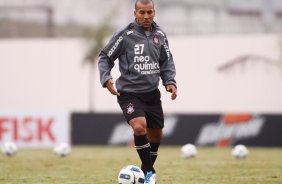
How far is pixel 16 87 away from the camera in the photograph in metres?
52.5

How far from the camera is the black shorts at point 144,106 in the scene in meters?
11.4

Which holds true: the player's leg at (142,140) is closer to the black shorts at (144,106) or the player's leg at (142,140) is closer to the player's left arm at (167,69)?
the black shorts at (144,106)

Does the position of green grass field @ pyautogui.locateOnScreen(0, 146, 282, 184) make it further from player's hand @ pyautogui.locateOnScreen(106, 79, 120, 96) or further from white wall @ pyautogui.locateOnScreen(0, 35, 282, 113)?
white wall @ pyautogui.locateOnScreen(0, 35, 282, 113)

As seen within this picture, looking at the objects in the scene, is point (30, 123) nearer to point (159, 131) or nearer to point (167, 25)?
point (159, 131)

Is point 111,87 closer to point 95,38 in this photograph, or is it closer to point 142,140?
point 142,140

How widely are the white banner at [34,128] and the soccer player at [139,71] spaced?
59.0 feet

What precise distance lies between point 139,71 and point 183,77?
39.3 meters

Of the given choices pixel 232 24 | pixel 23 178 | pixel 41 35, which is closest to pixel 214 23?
pixel 232 24

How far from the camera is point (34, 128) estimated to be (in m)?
29.6

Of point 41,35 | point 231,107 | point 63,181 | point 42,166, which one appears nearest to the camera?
point 63,181

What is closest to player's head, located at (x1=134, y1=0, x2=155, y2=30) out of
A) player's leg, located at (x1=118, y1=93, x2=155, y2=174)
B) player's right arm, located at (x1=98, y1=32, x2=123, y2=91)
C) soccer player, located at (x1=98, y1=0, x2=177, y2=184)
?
soccer player, located at (x1=98, y1=0, x2=177, y2=184)

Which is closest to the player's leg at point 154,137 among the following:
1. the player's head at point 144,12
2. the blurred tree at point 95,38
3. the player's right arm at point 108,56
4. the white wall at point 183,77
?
the player's right arm at point 108,56

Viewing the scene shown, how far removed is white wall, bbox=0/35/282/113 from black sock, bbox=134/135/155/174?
118 ft

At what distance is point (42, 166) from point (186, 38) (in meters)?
33.9
